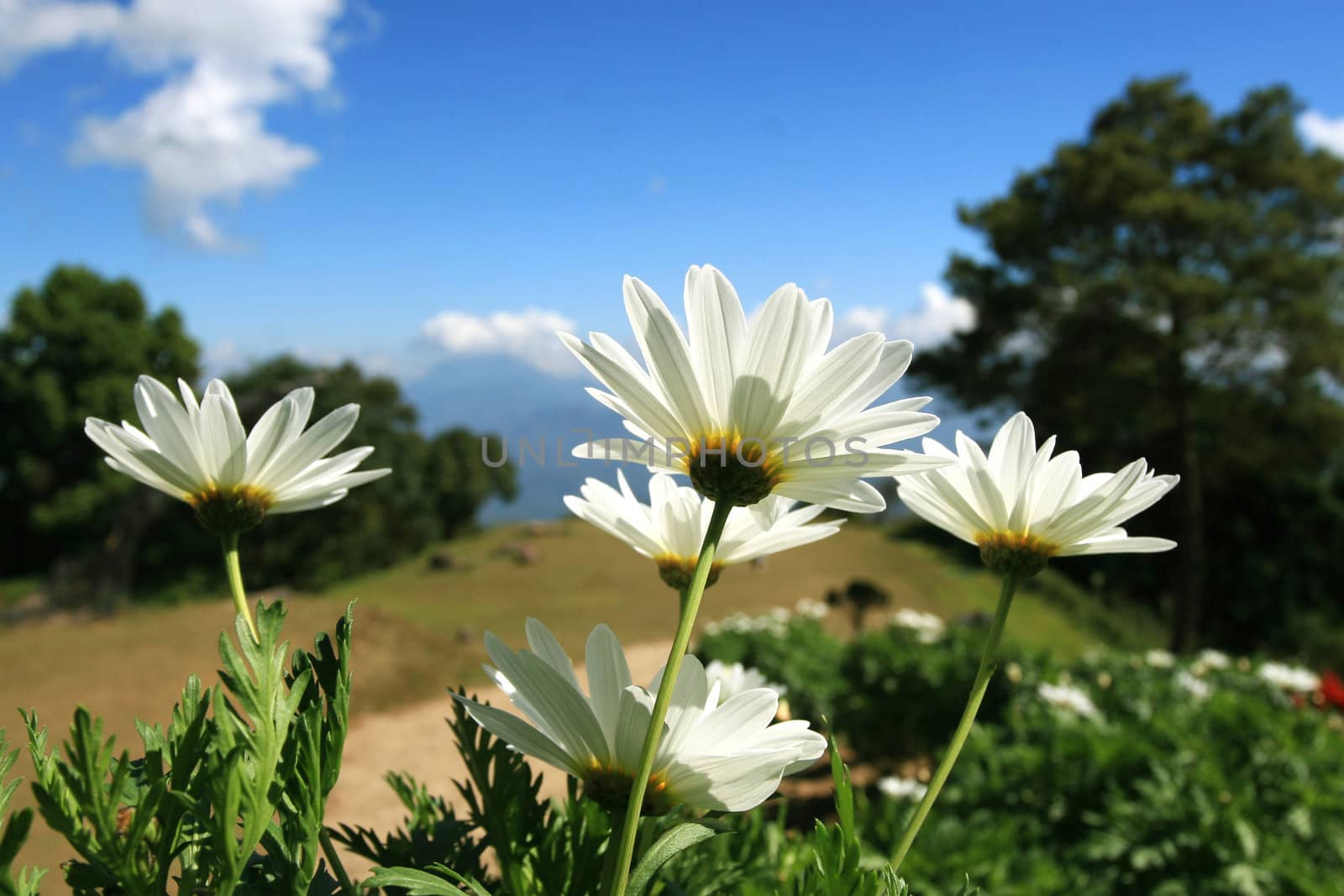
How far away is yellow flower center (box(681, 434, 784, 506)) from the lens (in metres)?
0.53

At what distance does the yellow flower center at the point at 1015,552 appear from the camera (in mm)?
623

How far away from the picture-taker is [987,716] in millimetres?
4785

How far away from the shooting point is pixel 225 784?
0.42 m

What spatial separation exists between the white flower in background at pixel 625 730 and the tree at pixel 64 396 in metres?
19.5

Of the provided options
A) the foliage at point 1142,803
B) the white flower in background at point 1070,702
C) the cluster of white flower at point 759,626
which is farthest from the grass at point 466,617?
the white flower in background at point 1070,702

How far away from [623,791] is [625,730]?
4 centimetres

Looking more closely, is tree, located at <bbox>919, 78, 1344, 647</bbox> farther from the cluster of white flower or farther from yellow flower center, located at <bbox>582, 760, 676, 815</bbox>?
yellow flower center, located at <bbox>582, 760, 676, 815</bbox>

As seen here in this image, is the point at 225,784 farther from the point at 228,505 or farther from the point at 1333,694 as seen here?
the point at 1333,694

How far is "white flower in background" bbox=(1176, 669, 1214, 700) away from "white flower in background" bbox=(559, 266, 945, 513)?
192 inches

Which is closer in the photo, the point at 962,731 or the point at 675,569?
the point at 962,731

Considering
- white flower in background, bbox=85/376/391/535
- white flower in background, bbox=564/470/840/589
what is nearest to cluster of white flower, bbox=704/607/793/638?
white flower in background, bbox=564/470/840/589

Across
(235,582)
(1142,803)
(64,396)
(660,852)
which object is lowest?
(1142,803)

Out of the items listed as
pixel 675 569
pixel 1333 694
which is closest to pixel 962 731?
pixel 675 569

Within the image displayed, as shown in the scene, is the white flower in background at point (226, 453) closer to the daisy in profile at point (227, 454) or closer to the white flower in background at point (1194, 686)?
the daisy in profile at point (227, 454)
